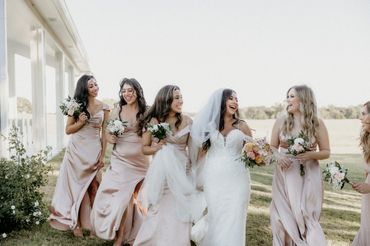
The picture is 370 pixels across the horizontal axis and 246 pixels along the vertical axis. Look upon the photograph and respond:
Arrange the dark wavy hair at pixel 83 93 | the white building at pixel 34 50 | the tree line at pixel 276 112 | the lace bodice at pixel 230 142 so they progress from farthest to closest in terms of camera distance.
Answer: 1. the tree line at pixel 276 112
2. the white building at pixel 34 50
3. the dark wavy hair at pixel 83 93
4. the lace bodice at pixel 230 142

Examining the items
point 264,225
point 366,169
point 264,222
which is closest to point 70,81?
point 264,222

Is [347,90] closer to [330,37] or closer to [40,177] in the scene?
[330,37]

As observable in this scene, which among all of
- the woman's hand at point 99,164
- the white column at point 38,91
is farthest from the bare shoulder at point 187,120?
the white column at point 38,91

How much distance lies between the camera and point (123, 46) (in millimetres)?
50750

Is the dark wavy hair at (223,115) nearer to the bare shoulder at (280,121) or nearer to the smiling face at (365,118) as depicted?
the bare shoulder at (280,121)

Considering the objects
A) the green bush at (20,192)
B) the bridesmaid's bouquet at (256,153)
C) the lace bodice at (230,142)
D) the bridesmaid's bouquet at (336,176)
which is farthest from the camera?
the green bush at (20,192)

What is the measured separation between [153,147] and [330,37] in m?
45.2

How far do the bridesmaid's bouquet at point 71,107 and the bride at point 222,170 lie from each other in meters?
1.93

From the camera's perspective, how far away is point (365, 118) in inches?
184

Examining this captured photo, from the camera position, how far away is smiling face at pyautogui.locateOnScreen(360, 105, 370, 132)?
15.3ft

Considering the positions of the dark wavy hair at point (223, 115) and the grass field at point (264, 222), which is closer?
the dark wavy hair at point (223, 115)

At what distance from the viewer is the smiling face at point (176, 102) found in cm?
496

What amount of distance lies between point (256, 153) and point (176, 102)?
3.58ft

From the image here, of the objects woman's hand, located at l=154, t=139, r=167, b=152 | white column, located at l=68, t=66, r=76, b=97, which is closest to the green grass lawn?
woman's hand, located at l=154, t=139, r=167, b=152
